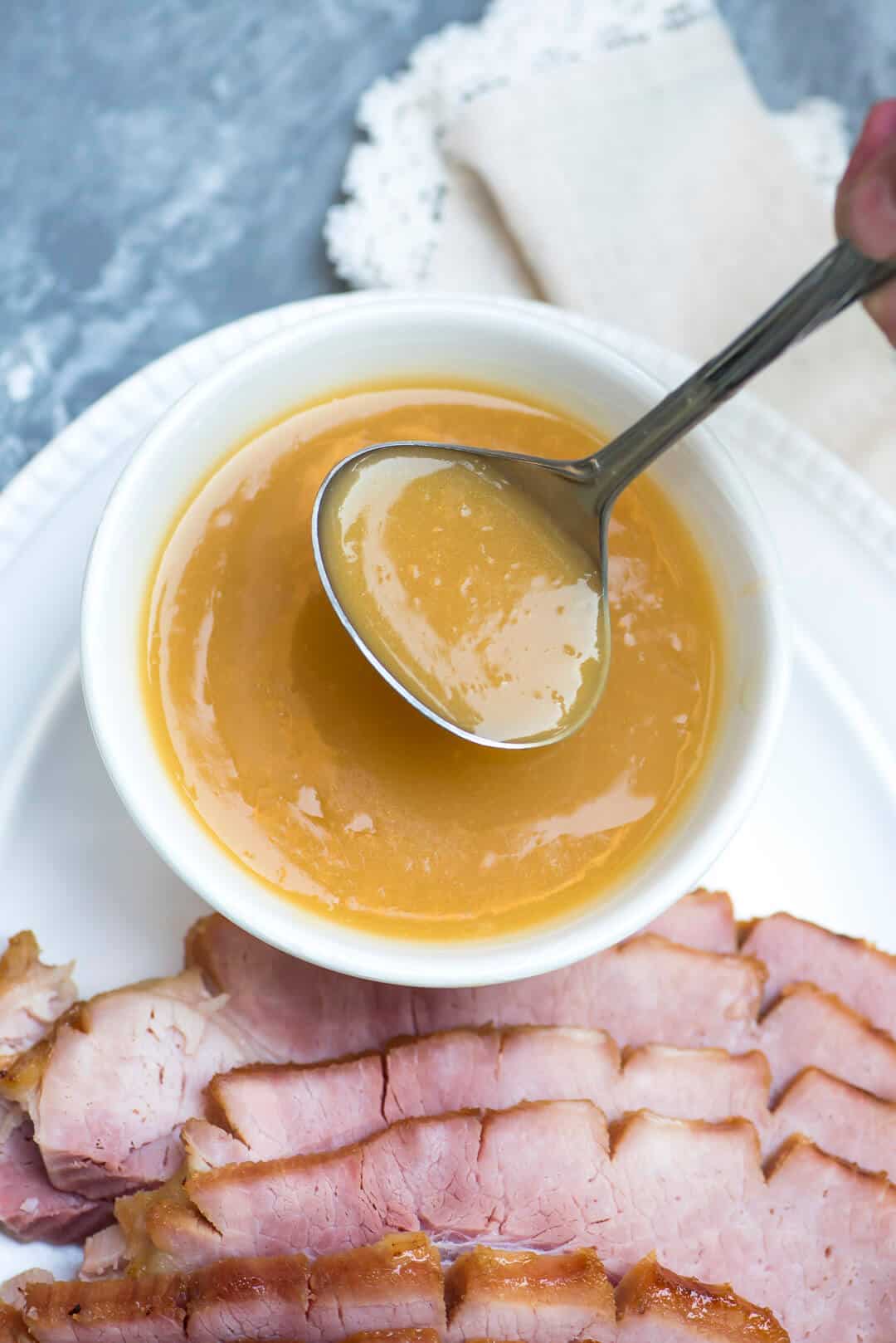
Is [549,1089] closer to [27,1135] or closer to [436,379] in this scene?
[27,1135]

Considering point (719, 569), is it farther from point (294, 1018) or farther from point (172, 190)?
point (172, 190)

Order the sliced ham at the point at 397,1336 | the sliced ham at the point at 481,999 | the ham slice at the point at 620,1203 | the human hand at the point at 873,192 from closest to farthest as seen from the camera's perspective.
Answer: the human hand at the point at 873,192 < the sliced ham at the point at 397,1336 < the ham slice at the point at 620,1203 < the sliced ham at the point at 481,999

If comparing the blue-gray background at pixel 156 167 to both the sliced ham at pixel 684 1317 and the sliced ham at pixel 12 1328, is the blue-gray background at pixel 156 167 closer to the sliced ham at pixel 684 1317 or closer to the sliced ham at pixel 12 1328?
the sliced ham at pixel 12 1328

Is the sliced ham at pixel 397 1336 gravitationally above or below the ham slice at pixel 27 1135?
below

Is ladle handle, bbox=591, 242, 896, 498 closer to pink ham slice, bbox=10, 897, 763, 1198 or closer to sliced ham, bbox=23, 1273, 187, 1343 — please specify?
pink ham slice, bbox=10, 897, 763, 1198

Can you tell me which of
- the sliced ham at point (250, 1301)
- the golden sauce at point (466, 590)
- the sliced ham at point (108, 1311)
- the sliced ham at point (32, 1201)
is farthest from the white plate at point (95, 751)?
the golden sauce at point (466, 590)

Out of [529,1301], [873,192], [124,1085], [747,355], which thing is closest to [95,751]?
[124,1085]
